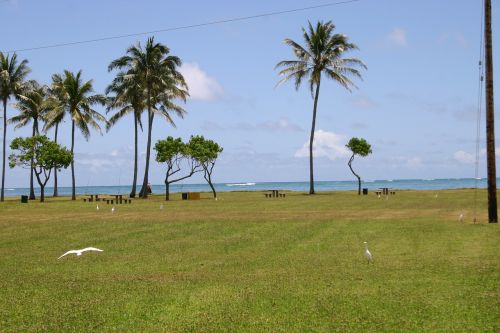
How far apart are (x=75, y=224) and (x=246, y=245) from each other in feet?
41.6

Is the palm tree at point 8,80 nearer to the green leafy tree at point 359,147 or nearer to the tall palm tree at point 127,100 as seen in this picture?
the tall palm tree at point 127,100

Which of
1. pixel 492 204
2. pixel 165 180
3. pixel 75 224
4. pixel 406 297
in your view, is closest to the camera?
pixel 406 297

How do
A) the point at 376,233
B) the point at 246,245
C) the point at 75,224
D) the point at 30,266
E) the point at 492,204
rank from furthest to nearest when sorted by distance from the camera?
the point at 75,224, the point at 492,204, the point at 376,233, the point at 246,245, the point at 30,266

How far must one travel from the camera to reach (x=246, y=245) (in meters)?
20.2

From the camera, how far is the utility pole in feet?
86.9

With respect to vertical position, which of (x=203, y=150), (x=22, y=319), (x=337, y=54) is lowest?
(x=22, y=319)

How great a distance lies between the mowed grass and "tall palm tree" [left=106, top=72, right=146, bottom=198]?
1838 inches

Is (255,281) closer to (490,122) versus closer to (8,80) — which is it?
(490,122)

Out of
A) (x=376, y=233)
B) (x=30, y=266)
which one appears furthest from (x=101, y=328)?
(x=376, y=233)

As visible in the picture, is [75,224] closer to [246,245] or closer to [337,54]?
[246,245]

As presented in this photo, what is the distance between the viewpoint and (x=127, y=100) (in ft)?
232

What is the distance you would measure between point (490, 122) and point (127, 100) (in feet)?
168

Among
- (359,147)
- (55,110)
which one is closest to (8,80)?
(55,110)

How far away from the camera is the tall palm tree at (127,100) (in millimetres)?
69438
